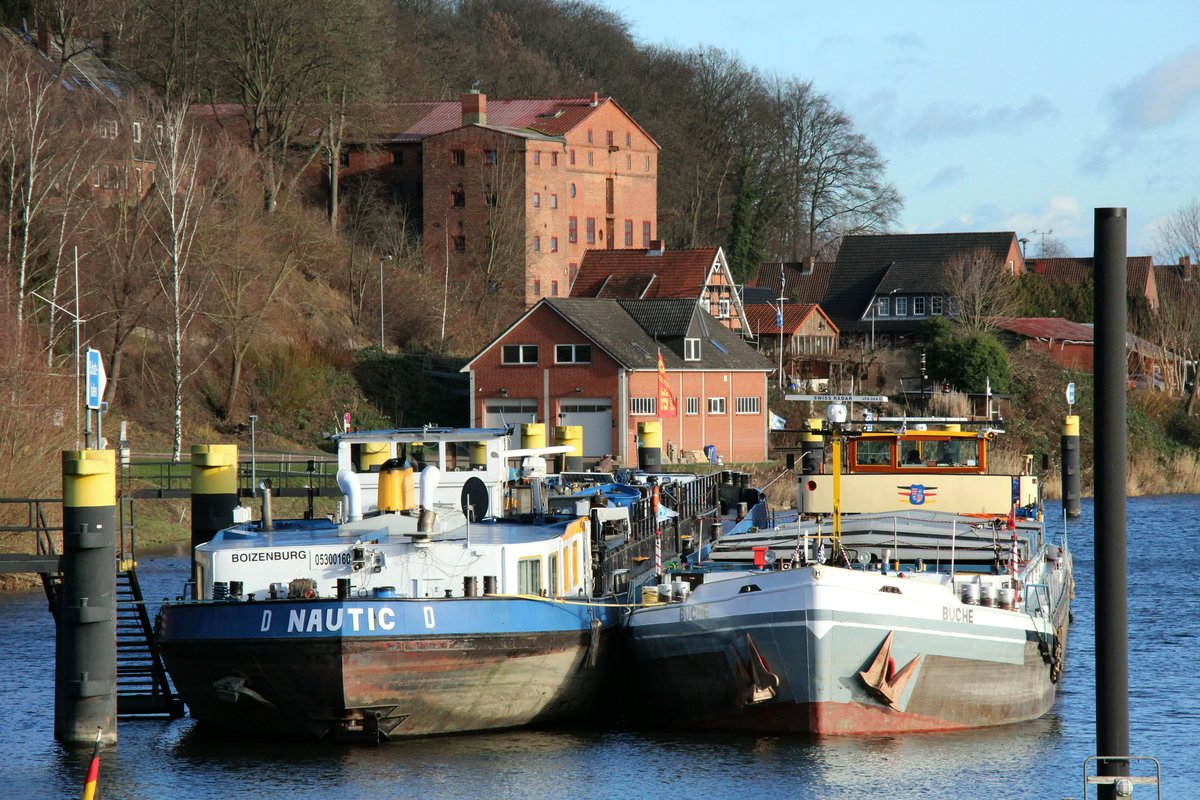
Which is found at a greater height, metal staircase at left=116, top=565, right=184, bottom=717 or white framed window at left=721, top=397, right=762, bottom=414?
white framed window at left=721, top=397, right=762, bottom=414

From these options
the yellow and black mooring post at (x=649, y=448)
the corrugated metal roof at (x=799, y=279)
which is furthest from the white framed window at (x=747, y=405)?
the corrugated metal roof at (x=799, y=279)

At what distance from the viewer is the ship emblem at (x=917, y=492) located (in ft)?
111

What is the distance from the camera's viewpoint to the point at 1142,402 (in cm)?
8212

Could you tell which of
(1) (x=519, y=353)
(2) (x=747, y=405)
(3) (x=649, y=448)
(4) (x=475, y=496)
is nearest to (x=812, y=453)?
A: (3) (x=649, y=448)

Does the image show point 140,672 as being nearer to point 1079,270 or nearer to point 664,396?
point 664,396

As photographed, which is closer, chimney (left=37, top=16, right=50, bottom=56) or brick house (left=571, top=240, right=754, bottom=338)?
chimney (left=37, top=16, right=50, bottom=56)

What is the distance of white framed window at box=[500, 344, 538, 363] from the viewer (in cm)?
7450

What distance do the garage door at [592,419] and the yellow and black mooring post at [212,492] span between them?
144 feet

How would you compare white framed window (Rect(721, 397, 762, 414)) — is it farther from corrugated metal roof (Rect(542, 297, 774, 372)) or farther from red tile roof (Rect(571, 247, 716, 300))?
red tile roof (Rect(571, 247, 716, 300))

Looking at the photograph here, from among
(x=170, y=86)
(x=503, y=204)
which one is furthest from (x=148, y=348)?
(x=503, y=204)

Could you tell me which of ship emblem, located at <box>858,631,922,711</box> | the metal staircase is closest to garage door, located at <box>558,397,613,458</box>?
the metal staircase

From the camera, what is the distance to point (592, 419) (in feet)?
242

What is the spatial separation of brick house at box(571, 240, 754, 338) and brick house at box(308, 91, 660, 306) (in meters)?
5.61

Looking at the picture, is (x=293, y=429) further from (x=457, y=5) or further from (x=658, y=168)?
(x=457, y=5)
